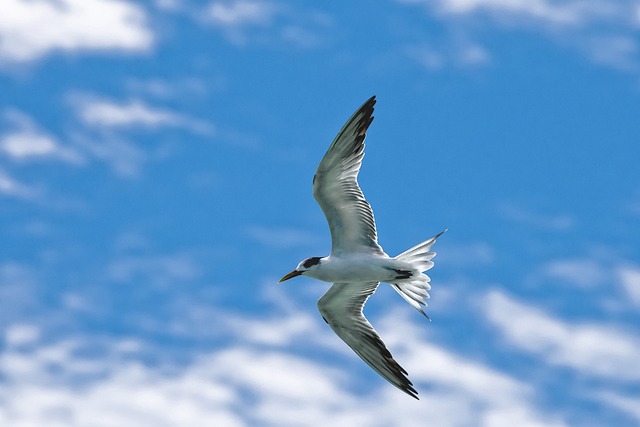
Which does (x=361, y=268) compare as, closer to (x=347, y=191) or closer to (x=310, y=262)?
(x=310, y=262)

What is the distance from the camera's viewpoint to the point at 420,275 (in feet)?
57.7

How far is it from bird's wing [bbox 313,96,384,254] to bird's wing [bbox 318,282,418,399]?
114cm

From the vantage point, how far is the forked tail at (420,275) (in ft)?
57.6

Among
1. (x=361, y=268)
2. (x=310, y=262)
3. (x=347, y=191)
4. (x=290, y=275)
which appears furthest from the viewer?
(x=290, y=275)

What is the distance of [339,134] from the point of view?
16.7m

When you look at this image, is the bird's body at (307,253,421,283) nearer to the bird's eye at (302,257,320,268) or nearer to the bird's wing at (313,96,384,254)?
the bird's eye at (302,257,320,268)

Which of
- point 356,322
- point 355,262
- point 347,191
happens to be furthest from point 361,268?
point 356,322

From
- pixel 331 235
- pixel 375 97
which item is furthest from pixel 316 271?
pixel 375 97

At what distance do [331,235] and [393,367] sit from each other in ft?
8.85

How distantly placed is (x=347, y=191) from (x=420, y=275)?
6.48 ft

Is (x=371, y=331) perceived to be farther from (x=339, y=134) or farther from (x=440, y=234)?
(x=339, y=134)

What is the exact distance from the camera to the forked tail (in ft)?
57.6

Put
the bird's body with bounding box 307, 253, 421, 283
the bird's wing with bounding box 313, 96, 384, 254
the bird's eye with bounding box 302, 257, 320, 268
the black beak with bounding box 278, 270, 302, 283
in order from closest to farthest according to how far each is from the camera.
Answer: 1. the bird's wing with bounding box 313, 96, 384, 254
2. the bird's body with bounding box 307, 253, 421, 283
3. the bird's eye with bounding box 302, 257, 320, 268
4. the black beak with bounding box 278, 270, 302, 283

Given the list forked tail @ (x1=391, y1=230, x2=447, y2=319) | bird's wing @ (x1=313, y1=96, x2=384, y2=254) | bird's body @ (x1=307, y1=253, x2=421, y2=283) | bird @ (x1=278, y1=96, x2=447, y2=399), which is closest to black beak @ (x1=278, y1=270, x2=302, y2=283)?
bird @ (x1=278, y1=96, x2=447, y2=399)
